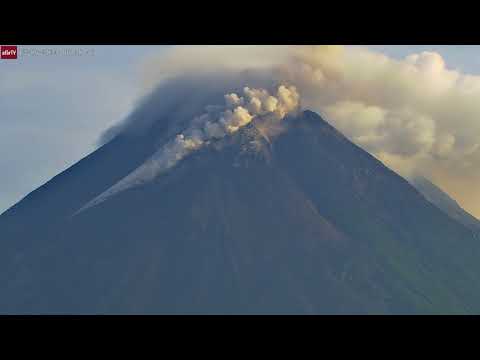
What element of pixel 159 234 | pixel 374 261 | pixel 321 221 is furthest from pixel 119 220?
pixel 374 261

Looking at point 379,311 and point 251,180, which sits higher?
point 251,180

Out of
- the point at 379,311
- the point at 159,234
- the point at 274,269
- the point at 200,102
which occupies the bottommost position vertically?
the point at 379,311

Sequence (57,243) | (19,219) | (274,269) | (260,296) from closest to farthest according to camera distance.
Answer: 1. (260,296)
2. (274,269)
3. (57,243)
4. (19,219)

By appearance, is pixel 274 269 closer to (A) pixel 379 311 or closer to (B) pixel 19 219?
(A) pixel 379 311

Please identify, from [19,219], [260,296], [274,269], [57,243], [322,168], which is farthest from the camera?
[322,168]

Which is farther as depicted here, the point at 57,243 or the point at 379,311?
the point at 57,243

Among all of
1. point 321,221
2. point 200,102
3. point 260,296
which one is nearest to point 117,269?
point 260,296
